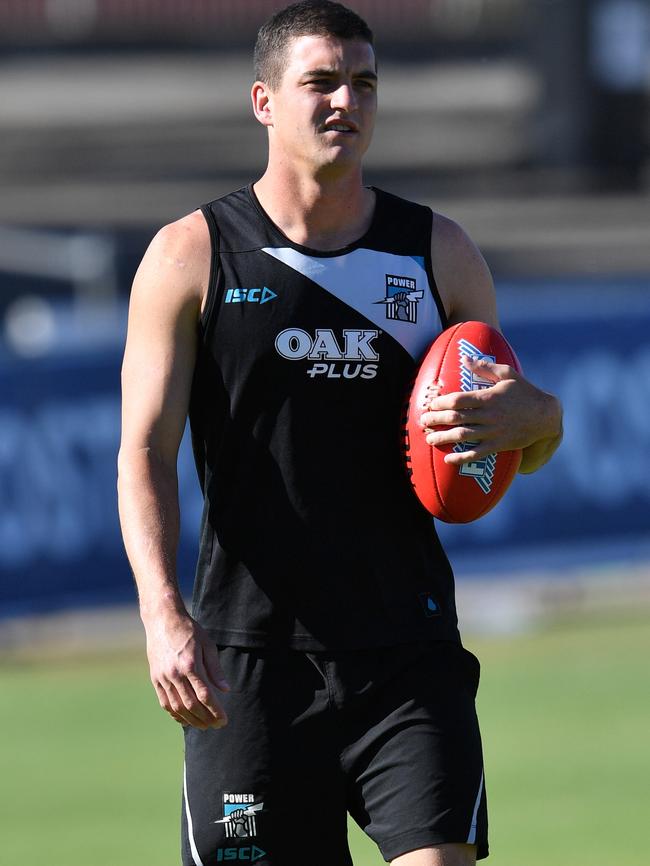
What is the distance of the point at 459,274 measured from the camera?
477 centimetres

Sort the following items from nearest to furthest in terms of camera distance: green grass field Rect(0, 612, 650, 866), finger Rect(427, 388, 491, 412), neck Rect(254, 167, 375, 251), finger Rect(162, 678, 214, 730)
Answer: finger Rect(162, 678, 214, 730) < finger Rect(427, 388, 491, 412) < neck Rect(254, 167, 375, 251) < green grass field Rect(0, 612, 650, 866)

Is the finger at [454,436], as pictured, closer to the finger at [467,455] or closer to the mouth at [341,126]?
the finger at [467,455]

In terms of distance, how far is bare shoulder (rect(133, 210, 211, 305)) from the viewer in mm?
4543

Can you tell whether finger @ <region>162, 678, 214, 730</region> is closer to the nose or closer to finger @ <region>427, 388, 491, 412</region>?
finger @ <region>427, 388, 491, 412</region>

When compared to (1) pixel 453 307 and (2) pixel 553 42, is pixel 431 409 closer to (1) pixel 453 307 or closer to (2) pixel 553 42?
(1) pixel 453 307

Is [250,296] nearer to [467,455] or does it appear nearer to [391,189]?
[467,455]

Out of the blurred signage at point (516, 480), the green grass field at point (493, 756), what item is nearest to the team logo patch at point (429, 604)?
the green grass field at point (493, 756)

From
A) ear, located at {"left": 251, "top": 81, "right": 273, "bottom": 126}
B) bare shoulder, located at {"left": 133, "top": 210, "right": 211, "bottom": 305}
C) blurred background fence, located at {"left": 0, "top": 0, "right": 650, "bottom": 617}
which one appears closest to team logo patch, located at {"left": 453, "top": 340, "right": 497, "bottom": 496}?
bare shoulder, located at {"left": 133, "top": 210, "right": 211, "bottom": 305}

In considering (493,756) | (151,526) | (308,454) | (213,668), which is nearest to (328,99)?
(308,454)

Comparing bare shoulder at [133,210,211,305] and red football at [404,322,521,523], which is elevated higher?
bare shoulder at [133,210,211,305]

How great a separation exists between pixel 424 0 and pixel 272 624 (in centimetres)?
3198

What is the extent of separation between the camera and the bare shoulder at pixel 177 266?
4543 millimetres

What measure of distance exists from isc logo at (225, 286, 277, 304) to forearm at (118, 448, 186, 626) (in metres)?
0.44

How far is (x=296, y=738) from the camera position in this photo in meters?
4.48
